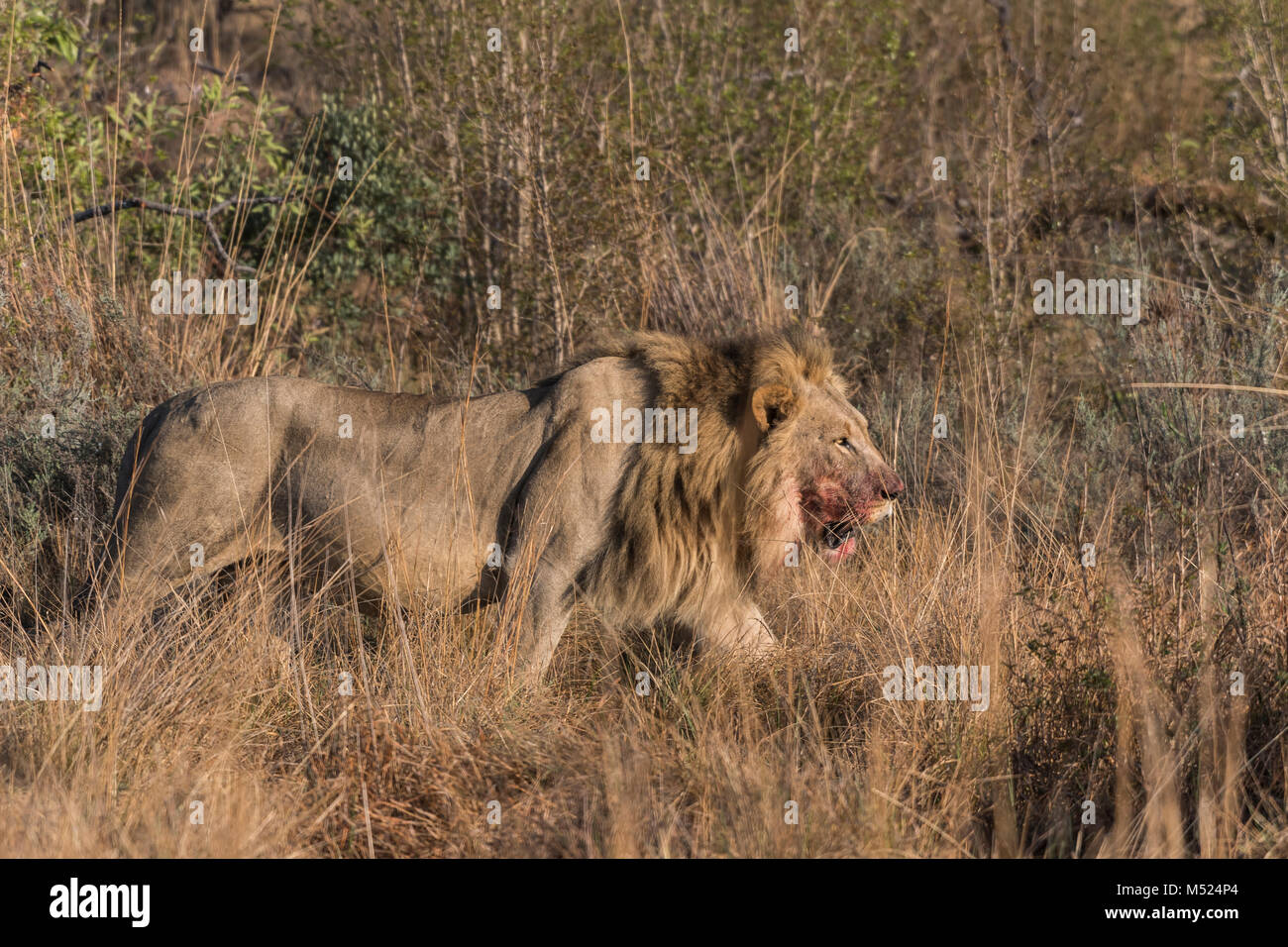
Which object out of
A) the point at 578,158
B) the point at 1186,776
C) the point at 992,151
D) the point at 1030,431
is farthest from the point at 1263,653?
the point at 578,158

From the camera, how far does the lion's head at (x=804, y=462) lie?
16.6 ft

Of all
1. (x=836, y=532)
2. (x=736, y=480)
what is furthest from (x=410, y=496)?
(x=836, y=532)

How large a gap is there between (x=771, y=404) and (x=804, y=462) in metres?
0.26

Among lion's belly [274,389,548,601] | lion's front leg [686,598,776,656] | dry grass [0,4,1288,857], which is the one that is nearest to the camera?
dry grass [0,4,1288,857]

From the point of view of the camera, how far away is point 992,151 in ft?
27.5

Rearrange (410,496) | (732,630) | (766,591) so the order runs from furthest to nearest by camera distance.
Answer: (766,591)
(732,630)
(410,496)

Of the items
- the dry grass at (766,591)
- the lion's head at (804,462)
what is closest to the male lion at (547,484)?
the lion's head at (804,462)

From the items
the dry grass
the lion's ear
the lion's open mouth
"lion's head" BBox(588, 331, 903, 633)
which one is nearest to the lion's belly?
the dry grass

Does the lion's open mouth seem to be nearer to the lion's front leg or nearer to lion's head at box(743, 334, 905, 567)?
lion's head at box(743, 334, 905, 567)

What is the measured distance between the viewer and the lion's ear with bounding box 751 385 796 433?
4984 mm

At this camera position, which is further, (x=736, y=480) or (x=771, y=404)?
(x=736, y=480)

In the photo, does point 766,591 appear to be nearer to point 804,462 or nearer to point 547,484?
point 804,462

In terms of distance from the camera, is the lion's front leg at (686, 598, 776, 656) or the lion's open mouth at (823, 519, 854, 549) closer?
the lion's open mouth at (823, 519, 854, 549)

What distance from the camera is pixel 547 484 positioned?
5.02 metres
